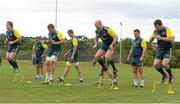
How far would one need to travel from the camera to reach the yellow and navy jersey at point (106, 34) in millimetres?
17422

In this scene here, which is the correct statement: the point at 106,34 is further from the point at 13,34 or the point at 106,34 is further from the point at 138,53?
the point at 13,34

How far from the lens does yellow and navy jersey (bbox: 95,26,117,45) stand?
1742cm

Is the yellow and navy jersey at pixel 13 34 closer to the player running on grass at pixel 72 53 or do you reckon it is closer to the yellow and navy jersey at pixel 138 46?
the player running on grass at pixel 72 53

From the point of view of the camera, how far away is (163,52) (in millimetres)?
16500

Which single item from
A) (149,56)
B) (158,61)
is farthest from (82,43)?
(158,61)

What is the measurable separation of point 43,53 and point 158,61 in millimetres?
7817

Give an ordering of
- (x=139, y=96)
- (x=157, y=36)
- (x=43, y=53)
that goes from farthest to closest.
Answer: (x=43, y=53) → (x=157, y=36) → (x=139, y=96)

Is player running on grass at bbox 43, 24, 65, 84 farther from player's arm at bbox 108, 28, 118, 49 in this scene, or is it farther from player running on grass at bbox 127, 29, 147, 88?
player running on grass at bbox 127, 29, 147, 88

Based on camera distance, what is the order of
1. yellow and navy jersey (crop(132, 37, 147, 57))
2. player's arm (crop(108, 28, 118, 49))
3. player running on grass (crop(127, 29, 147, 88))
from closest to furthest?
1. player's arm (crop(108, 28, 118, 49))
2. player running on grass (crop(127, 29, 147, 88))
3. yellow and navy jersey (crop(132, 37, 147, 57))

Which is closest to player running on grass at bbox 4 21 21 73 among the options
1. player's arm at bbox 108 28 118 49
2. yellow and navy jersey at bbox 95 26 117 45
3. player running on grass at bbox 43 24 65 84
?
player running on grass at bbox 43 24 65 84

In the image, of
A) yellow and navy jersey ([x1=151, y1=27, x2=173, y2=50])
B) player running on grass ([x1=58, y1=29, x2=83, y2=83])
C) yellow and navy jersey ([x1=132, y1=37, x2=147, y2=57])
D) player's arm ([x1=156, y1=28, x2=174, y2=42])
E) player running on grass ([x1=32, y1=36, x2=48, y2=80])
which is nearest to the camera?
player's arm ([x1=156, y1=28, x2=174, y2=42])

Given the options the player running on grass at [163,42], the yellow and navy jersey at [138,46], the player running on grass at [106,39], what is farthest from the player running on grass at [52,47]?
the player running on grass at [163,42]

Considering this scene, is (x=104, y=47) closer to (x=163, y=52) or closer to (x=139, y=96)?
(x=163, y=52)

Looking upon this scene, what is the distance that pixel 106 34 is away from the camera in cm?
1752
